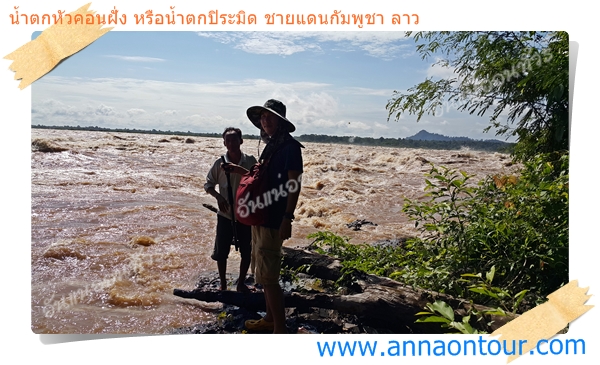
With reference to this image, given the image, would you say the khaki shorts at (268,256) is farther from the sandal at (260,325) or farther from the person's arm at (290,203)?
the sandal at (260,325)

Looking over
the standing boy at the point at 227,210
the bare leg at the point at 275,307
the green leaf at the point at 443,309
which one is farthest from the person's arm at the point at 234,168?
the green leaf at the point at 443,309

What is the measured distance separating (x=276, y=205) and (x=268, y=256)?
13.5 inches

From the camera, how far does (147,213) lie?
429 centimetres

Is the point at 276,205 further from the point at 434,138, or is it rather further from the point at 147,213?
the point at 434,138

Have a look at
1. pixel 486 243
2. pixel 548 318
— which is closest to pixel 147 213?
pixel 486 243

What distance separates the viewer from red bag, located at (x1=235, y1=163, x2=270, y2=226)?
357 cm

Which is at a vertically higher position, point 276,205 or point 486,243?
point 276,205

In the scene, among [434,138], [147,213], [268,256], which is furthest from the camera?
[147,213]

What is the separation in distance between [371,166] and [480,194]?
89cm

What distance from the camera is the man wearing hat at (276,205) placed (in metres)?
3.54

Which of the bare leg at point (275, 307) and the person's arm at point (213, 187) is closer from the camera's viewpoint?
the bare leg at point (275, 307)

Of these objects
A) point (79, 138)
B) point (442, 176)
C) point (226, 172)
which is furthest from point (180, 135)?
point (442, 176)

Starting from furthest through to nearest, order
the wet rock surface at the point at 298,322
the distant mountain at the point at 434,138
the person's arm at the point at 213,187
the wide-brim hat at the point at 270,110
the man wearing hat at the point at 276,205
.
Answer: the distant mountain at the point at 434,138 < the person's arm at the point at 213,187 < the wet rock surface at the point at 298,322 < the wide-brim hat at the point at 270,110 < the man wearing hat at the point at 276,205

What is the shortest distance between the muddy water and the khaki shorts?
522mm
